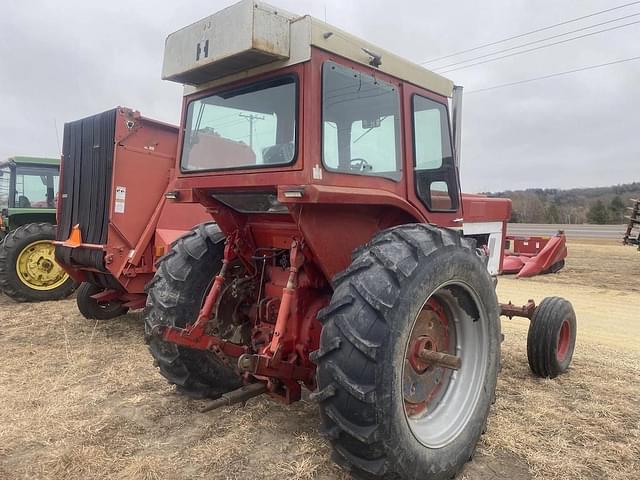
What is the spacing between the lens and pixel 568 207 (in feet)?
149

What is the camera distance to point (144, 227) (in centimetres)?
598

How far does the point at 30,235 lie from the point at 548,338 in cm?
764

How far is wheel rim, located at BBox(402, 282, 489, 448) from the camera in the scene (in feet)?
9.50

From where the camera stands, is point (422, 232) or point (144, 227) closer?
point (422, 232)

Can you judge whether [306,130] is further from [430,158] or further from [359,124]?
[430,158]

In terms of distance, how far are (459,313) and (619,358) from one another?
9.66 feet

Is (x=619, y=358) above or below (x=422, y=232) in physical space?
below

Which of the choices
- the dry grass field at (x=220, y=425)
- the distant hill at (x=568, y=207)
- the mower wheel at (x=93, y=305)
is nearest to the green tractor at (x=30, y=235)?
the mower wheel at (x=93, y=305)

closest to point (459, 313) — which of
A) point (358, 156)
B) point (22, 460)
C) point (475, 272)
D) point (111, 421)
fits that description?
point (475, 272)

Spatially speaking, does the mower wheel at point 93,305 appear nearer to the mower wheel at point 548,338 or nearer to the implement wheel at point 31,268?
the implement wheel at point 31,268

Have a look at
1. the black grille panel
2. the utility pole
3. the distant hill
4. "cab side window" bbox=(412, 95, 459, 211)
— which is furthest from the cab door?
the distant hill

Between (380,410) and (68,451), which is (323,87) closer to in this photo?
(380,410)

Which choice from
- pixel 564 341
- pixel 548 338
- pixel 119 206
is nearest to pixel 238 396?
pixel 548 338

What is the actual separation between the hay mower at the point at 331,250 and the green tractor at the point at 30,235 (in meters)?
5.45
